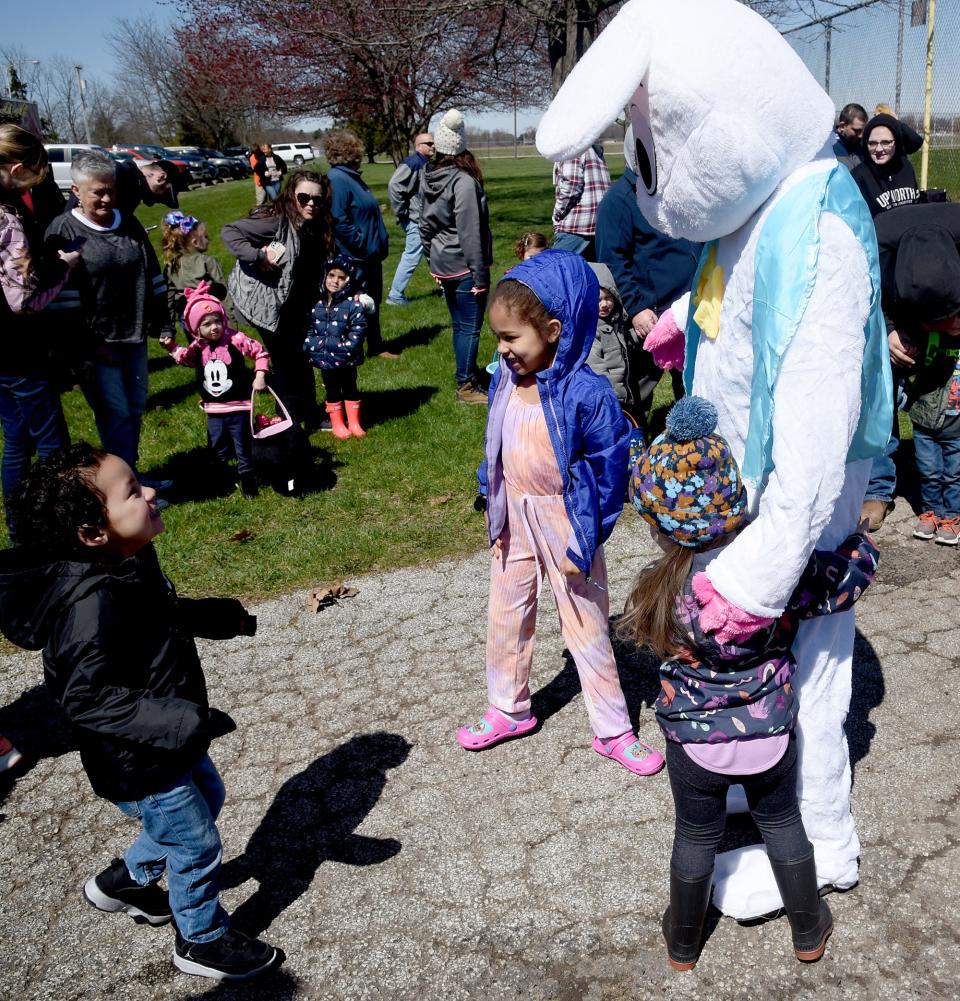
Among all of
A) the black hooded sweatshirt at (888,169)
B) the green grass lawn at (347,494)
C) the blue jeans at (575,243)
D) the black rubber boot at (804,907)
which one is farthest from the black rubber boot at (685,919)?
the black hooded sweatshirt at (888,169)

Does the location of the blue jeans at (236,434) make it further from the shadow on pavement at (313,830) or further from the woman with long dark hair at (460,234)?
the shadow on pavement at (313,830)

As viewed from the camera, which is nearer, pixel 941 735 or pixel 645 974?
pixel 645 974

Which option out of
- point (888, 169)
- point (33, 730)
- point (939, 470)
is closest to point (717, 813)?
point (33, 730)

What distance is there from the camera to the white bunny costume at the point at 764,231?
2.16m

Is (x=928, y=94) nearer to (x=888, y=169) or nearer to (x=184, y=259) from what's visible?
(x=888, y=169)

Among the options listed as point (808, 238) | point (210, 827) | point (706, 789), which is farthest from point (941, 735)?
point (210, 827)

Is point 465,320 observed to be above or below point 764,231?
below

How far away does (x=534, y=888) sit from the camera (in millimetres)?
2918

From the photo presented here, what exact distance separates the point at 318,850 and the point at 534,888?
2.43 feet

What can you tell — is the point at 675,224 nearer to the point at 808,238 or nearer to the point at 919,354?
the point at 808,238

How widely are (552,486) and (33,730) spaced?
2.41 meters

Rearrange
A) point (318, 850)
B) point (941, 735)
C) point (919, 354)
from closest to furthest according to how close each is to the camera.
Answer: point (318, 850)
point (941, 735)
point (919, 354)

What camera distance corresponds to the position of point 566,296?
2.94 meters

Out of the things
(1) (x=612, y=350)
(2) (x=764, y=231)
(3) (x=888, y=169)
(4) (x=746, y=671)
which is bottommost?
(4) (x=746, y=671)
